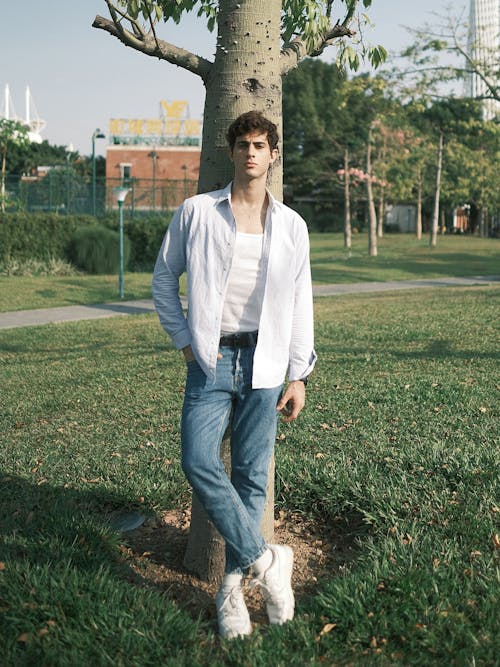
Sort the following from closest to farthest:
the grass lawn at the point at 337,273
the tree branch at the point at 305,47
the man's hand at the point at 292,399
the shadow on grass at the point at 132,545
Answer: the man's hand at the point at 292,399, the shadow on grass at the point at 132,545, the tree branch at the point at 305,47, the grass lawn at the point at 337,273

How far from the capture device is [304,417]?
611 cm

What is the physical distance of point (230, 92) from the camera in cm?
347

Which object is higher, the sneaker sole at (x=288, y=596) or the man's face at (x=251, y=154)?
the man's face at (x=251, y=154)

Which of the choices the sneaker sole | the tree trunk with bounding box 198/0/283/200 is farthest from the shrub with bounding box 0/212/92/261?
the sneaker sole

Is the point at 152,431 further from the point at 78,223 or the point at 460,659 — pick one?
the point at 78,223

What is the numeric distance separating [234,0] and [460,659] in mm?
2691

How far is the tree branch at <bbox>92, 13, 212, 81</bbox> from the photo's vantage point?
363cm

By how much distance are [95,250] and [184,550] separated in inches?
765

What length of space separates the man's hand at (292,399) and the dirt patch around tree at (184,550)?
68 cm

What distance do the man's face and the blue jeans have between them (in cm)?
65

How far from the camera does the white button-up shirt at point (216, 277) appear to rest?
2.99m

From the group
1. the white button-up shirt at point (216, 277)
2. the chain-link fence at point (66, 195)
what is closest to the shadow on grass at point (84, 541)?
the white button-up shirt at point (216, 277)

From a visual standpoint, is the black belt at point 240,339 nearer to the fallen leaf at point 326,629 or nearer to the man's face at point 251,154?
the man's face at point 251,154

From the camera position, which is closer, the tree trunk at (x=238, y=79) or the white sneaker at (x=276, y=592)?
the white sneaker at (x=276, y=592)
